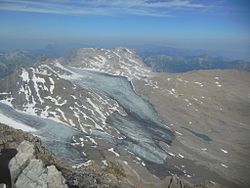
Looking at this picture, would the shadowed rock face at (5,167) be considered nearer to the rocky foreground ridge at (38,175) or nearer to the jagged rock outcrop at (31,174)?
the rocky foreground ridge at (38,175)

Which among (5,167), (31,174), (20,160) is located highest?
(20,160)

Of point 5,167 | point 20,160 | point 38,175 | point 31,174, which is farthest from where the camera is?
point 5,167

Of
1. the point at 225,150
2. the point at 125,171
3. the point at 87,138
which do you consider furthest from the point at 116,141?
the point at 125,171

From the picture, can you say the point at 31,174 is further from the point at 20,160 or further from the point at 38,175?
the point at 20,160

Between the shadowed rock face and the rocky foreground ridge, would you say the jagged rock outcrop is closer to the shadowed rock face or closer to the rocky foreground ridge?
the rocky foreground ridge

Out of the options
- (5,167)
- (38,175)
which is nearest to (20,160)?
(5,167)

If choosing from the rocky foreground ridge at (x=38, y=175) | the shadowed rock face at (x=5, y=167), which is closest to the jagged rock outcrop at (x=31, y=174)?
the rocky foreground ridge at (x=38, y=175)

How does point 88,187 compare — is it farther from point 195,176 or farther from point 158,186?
point 195,176

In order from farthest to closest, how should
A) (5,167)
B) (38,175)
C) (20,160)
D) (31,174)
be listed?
(5,167) → (20,160) → (38,175) → (31,174)

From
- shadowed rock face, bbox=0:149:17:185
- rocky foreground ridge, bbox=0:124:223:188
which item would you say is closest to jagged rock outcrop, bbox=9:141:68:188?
rocky foreground ridge, bbox=0:124:223:188
